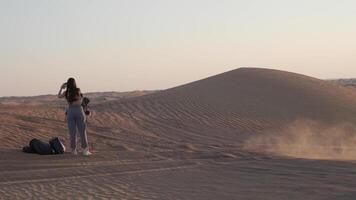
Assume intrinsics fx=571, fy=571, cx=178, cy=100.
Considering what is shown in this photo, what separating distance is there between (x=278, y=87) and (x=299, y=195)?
65.1 feet

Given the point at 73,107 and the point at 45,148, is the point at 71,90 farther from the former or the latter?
the point at 45,148

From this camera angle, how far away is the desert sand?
8.18 meters

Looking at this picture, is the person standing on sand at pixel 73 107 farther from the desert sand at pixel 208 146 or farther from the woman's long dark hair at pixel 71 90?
the desert sand at pixel 208 146

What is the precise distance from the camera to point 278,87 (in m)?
27.0

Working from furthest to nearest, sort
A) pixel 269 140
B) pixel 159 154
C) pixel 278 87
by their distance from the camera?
pixel 278 87 < pixel 269 140 < pixel 159 154

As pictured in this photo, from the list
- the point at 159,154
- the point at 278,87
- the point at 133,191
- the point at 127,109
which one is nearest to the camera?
the point at 133,191

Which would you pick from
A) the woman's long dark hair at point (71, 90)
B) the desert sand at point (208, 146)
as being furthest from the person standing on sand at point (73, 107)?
the desert sand at point (208, 146)

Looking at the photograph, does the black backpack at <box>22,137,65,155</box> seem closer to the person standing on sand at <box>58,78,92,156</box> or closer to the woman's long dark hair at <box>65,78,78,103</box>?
the person standing on sand at <box>58,78,92,156</box>

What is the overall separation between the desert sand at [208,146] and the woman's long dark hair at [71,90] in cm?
119

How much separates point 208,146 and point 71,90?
14.2ft

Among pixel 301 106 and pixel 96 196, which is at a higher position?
pixel 301 106

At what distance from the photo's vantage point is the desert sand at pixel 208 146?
818 cm

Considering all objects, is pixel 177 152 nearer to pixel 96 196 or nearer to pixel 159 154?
pixel 159 154

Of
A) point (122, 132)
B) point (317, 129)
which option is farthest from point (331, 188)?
point (317, 129)
